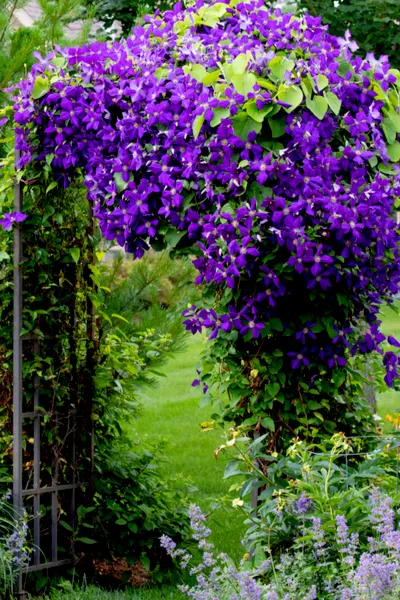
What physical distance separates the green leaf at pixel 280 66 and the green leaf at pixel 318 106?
0.38 feet

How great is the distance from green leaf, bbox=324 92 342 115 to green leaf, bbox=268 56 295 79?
145 mm

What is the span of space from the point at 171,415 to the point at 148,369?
12.0 feet

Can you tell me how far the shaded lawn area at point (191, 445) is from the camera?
4.81m

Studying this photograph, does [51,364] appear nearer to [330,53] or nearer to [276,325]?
Result: [276,325]

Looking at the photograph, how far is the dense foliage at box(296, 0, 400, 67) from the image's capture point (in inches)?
195

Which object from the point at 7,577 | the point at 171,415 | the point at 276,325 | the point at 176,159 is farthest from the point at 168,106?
→ the point at 171,415

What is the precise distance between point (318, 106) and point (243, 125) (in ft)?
0.81

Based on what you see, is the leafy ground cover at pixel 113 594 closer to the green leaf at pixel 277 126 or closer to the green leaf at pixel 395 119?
the green leaf at pixel 277 126

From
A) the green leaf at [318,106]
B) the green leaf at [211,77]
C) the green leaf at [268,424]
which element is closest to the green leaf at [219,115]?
the green leaf at [211,77]

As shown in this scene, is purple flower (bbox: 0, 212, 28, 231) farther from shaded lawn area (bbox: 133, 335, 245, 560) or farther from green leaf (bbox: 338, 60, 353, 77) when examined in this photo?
shaded lawn area (bbox: 133, 335, 245, 560)

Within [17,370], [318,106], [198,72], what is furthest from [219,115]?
[17,370]

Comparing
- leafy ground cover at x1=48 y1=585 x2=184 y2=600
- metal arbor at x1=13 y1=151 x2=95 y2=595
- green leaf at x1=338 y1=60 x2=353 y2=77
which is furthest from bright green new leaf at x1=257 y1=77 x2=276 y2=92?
leafy ground cover at x1=48 y1=585 x2=184 y2=600

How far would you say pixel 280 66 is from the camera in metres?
2.78

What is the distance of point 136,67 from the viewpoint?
311 centimetres
